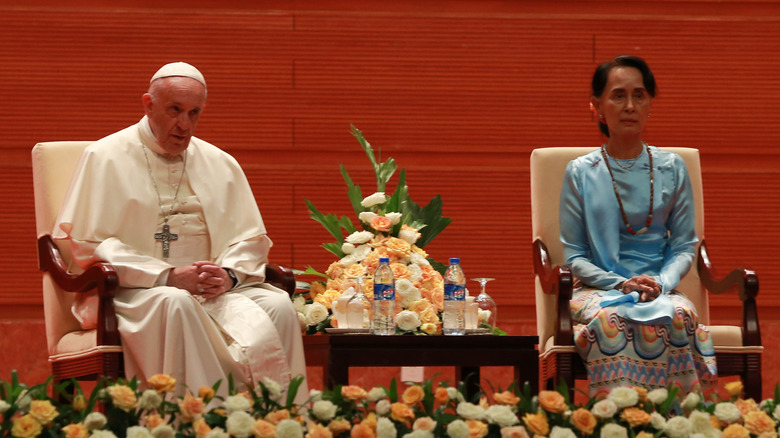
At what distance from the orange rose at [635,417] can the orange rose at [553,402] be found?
135 mm

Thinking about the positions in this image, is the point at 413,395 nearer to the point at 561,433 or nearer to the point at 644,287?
the point at 561,433

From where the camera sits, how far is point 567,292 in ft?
12.7

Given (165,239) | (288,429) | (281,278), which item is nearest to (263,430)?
(288,429)

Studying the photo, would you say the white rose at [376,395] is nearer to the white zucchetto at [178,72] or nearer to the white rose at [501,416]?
the white rose at [501,416]

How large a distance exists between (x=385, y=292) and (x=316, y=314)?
41 centimetres

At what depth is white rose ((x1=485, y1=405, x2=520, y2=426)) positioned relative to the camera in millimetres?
2463

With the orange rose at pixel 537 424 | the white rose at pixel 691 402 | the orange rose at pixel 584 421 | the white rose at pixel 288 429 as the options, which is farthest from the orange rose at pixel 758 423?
the white rose at pixel 288 429

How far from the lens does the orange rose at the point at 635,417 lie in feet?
8.18

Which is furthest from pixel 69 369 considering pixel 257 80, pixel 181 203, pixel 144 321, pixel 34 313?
pixel 257 80

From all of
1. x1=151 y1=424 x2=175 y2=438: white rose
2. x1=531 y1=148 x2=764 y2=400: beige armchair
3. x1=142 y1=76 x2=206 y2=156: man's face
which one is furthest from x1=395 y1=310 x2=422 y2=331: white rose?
x1=151 y1=424 x2=175 y2=438: white rose

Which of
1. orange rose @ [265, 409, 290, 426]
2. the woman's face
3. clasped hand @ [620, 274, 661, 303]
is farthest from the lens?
the woman's face

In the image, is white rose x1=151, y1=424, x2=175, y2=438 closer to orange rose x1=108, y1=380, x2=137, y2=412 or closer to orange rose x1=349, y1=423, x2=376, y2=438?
orange rose x1=108, y1=380, x2=137, y2=412

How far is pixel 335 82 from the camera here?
216 inches

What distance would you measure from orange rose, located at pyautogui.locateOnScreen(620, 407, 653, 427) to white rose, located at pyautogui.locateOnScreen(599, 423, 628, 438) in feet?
0.18
